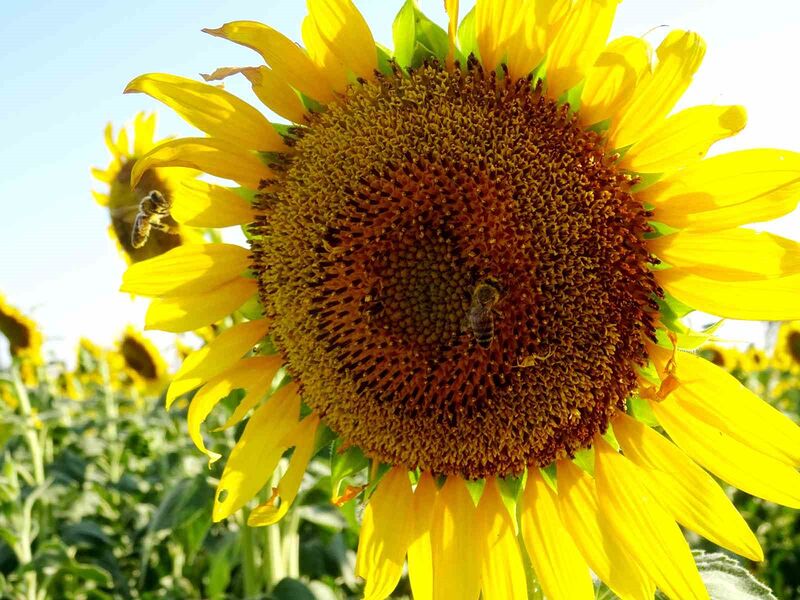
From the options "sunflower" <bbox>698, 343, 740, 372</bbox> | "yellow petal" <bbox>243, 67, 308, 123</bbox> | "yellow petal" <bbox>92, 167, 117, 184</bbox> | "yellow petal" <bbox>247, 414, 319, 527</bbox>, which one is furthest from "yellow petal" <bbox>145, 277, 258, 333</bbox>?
"sunflower" <bbox>698, 343, 740, 372</bbox>

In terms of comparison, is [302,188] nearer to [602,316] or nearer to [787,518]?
[602,316]

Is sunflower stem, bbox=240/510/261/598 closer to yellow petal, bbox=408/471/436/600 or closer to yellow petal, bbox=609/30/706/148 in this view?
yellow petal, bbox=408/471/436/600

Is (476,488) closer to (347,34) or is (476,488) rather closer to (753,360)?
(347,34)

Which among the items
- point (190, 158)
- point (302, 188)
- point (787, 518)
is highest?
point (190, 158)

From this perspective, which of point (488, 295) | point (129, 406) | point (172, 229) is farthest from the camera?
point (129, 406)

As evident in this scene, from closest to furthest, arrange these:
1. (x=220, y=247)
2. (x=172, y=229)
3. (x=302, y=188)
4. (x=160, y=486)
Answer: (x=302, y=188), (x=220, y=247), (x=172, y=229), (x=160, y=486)

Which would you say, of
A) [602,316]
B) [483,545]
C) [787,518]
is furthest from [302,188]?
[787,518]
